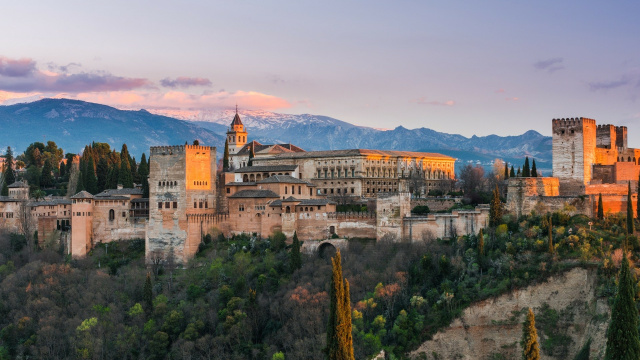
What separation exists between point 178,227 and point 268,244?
638cm

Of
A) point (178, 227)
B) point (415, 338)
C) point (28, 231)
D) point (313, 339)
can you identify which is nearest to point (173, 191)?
point (178, 227)

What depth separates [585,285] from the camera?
128 ft

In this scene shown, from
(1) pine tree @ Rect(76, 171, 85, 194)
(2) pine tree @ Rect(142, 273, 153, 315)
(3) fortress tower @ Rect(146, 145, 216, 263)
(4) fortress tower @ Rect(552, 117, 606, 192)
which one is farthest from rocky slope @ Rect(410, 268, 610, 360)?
(1) pine tree @ Rect(76, 171, 85, 194)

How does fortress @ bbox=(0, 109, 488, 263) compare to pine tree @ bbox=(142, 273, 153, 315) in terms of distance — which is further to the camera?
fortress @ bbox=(0, 109, 488, 263)

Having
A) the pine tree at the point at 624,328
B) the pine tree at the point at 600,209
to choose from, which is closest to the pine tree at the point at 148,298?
the pine tree at the point at 600,209

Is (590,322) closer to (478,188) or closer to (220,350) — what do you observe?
(220,350)

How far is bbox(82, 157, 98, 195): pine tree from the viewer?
212 feet

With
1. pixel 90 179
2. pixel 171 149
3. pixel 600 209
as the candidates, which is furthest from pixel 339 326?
pixel 90 179

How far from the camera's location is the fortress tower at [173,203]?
51.2 m

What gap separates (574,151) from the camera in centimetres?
4756

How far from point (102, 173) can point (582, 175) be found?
42914 millimetres

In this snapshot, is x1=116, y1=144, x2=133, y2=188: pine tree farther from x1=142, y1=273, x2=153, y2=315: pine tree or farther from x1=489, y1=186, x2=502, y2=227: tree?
x1=489, y1=186, x2=502, y2=227: tree

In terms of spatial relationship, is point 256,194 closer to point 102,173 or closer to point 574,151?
point 574,151

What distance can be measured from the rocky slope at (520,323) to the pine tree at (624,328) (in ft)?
30.9
